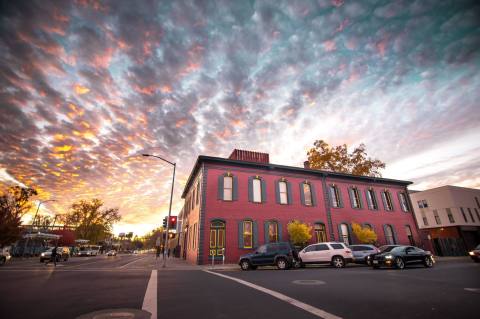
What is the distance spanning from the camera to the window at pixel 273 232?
73.9 ft

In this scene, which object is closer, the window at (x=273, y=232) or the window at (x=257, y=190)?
the window at (x=273, y=232)

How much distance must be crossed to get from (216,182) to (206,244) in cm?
567

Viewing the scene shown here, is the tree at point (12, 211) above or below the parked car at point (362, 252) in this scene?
above

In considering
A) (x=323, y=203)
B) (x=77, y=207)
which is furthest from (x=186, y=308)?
(x=77, y=207)

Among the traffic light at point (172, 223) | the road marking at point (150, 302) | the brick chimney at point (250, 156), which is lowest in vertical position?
the road marking at point (150, 302)

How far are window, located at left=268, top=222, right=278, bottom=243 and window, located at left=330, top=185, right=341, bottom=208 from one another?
27.6 feet

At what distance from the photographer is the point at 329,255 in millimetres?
16234

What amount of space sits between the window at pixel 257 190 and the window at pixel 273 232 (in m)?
2.61

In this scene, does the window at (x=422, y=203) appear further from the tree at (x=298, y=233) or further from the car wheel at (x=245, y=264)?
the car wheel at (x=245, y=264)

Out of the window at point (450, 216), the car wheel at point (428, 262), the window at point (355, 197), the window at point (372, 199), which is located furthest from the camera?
the window at point (450, 216)

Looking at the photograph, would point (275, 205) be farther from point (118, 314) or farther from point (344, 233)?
point (118, 314)

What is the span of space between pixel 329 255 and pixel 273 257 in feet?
13.6

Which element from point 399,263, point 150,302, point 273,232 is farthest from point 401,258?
point 150,302

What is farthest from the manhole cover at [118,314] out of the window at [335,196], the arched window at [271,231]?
the window at [335,196]
